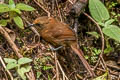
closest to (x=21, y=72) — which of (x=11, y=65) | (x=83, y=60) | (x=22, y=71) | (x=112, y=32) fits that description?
(x=22, y=71)

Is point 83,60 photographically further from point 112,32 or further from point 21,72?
point 21,72

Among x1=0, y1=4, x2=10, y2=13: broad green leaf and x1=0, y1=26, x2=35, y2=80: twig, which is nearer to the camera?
x1=0, y1=26, x2=35, y2=80: twig

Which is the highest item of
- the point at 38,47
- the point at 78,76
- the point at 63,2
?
the point at 63,2

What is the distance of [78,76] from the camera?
3.70m

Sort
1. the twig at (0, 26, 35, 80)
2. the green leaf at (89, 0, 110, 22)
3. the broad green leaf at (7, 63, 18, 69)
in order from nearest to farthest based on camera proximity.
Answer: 1. the broad green leaf at (7, 63, 18, 69)
2. the twig at (0, 26, 35, 80)
3. the green leaf at (89, 0, 110, 22)

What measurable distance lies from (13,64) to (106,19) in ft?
5.57

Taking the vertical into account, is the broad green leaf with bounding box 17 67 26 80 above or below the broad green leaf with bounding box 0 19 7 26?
below

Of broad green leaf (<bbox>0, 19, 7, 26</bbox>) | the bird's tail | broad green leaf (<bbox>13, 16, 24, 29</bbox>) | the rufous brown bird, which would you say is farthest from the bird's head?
the bird's tail

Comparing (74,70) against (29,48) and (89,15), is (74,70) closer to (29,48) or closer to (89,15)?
(29,48)

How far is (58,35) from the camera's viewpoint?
12.0ft

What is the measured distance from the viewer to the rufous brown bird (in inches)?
143

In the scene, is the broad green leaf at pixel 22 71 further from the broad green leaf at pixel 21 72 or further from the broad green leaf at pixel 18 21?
the broad green leaf at pixel 18 21

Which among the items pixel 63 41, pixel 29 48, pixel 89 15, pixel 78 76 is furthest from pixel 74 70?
pixel 89 15

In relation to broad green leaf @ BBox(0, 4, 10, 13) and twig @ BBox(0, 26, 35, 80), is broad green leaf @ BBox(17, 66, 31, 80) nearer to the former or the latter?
twig @ BBox(0, 26, 35, 80)
